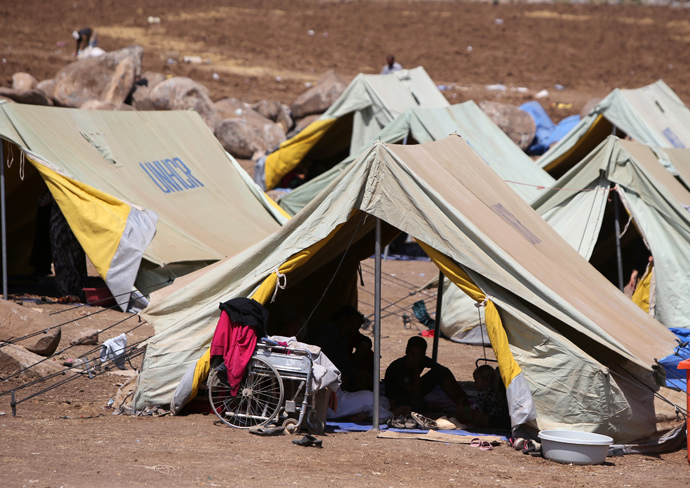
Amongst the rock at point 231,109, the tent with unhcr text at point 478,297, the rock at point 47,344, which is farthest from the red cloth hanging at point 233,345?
the rock at point 231,109

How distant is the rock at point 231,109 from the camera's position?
19370 millimetres

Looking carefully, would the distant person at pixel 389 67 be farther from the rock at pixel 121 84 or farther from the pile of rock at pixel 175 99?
the rock at pixel 121 84

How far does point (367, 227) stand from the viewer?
660 cm

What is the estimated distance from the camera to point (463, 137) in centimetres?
1411

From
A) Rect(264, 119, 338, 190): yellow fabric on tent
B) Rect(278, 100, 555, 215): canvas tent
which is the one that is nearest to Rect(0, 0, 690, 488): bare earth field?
Rect(278, 100, 555, 215): canvas tent

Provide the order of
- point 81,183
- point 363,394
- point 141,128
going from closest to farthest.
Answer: point 363,394 < point 81,183 < point 141,128

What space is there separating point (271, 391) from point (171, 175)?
20.1 ft

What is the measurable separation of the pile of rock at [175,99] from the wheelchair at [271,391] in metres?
12.8

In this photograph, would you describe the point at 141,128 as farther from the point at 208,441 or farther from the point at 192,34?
the point at 192,34

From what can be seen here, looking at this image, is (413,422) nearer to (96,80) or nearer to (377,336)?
(377,336)


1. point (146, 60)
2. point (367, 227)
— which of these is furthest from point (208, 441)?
point (146, 60)

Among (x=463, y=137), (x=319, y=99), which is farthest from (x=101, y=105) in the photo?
(x=463, y=137)

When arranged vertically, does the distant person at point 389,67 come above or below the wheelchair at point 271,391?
above

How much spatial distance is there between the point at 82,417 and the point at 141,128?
20.2ft
